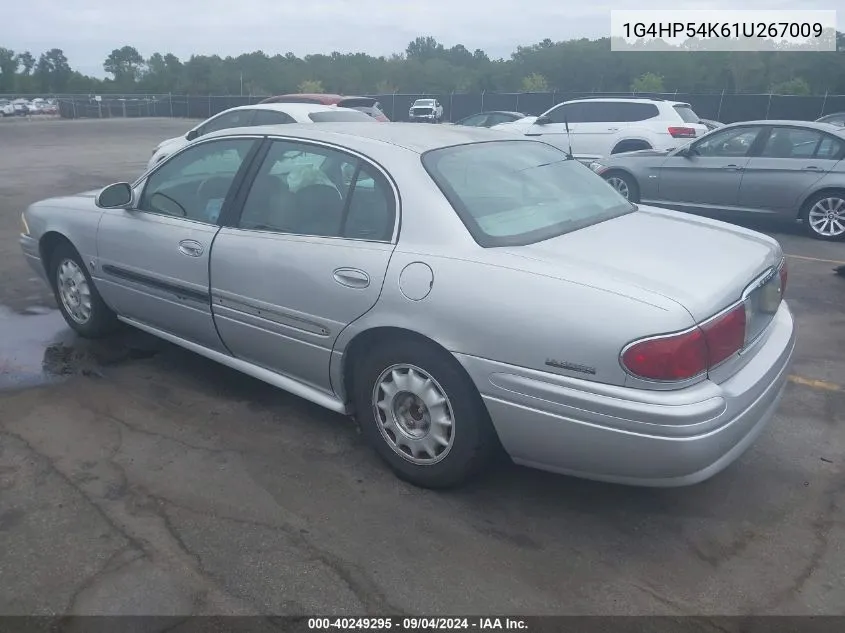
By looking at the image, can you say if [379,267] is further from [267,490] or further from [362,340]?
[267,490]

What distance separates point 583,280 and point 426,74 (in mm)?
78404

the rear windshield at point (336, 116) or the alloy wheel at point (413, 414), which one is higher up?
the rear windshield at point (336, 116)

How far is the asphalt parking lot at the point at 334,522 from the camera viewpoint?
8.75ft

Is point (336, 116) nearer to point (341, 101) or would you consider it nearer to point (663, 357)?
point (341, 101)

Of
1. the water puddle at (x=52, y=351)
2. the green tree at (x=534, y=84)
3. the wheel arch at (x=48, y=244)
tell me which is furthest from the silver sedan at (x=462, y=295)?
the green tree at (x=534, y=84)

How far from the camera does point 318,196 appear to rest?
144 inches

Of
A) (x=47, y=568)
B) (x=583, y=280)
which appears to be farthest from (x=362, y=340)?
(x=47, y=568)

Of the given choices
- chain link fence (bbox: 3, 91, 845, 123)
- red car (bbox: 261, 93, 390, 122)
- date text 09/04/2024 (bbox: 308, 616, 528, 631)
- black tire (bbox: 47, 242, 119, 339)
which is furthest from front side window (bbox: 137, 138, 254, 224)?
chain link fence (bbox: 3, 91, 845, 123)

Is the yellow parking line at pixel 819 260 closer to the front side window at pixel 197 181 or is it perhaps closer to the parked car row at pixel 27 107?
the front side window at pixel 197 181

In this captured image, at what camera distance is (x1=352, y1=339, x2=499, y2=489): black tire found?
9.98 feet

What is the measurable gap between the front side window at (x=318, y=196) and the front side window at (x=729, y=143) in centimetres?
750

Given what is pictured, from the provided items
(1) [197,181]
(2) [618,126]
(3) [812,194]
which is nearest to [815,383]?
(1) [197,181]

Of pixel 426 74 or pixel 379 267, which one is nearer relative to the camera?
pixel 379 267

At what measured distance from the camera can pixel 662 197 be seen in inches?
396
